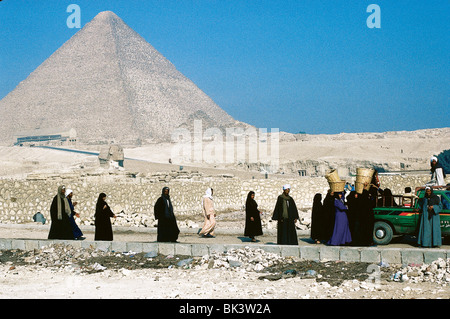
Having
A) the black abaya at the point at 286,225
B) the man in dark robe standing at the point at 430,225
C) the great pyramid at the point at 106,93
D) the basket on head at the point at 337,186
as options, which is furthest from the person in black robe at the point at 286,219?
the great pyramid at the point at 106,93

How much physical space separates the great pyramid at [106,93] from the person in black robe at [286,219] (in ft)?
394

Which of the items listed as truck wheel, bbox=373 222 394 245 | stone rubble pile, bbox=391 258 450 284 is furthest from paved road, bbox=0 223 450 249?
stone rubble pile, bbox=391 258 450 284

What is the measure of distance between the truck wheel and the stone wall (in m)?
6.70

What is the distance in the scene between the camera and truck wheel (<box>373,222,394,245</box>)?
32.2 feet

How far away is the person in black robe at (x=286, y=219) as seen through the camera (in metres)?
9.69

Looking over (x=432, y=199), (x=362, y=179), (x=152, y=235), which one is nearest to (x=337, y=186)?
(x=362, y=179)

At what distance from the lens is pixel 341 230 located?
9.48 metres

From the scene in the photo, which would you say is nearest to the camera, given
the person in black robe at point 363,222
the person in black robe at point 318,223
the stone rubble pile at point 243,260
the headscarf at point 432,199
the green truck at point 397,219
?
the stone rubble pile at point 243,260

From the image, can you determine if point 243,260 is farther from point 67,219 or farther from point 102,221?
point 67,219

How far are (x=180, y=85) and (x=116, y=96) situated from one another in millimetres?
26047

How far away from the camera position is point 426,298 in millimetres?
6801

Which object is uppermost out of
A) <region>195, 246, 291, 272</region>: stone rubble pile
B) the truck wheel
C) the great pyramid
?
the great pyramid

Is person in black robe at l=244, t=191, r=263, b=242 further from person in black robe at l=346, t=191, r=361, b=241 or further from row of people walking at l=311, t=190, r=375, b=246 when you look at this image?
person in black robe at l=346, t=191, r=361, b=241

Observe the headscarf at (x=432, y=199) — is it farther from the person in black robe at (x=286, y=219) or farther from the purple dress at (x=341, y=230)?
the person in black robe at (x=286, y=219)
